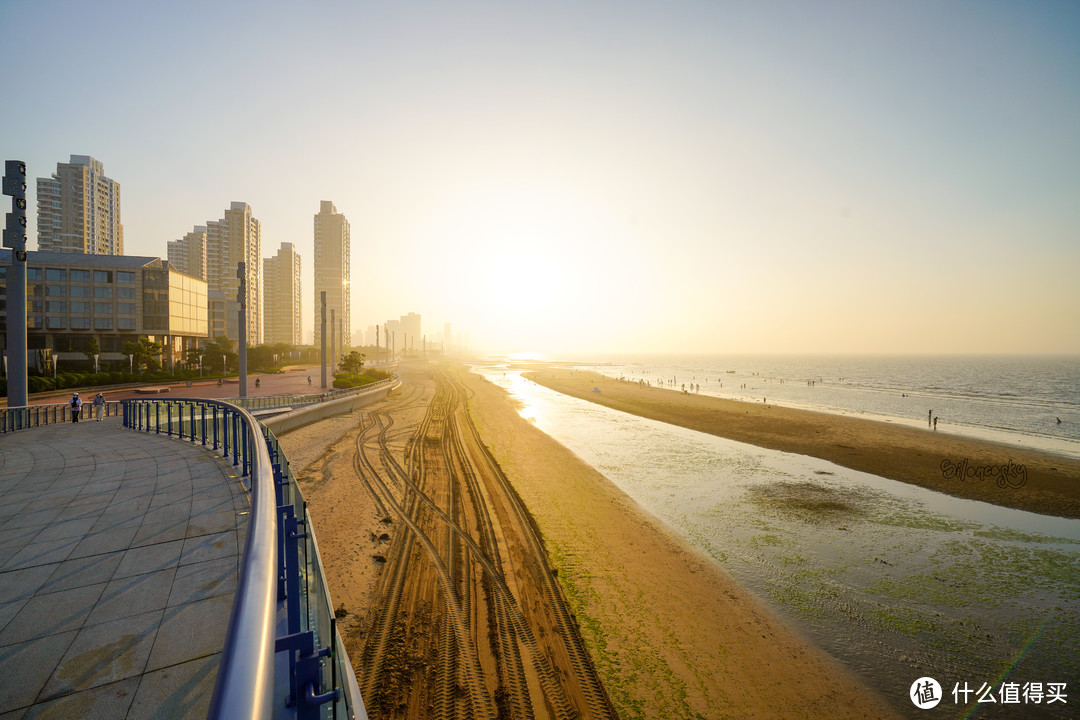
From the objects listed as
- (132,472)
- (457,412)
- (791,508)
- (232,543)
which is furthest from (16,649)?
(457,412)

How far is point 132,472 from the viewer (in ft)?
29.7

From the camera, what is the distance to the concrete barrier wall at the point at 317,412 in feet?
74.0

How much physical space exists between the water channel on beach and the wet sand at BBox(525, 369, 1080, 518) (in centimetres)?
222

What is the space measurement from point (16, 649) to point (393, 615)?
5694 mm

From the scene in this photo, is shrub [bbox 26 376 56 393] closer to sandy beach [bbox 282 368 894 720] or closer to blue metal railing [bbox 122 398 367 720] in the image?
sandy beach [bbox 282 368 894 720]

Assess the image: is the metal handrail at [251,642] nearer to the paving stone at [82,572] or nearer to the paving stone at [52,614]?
the paving stone at [52,614]

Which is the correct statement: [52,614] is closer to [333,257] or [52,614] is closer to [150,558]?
[150,558]

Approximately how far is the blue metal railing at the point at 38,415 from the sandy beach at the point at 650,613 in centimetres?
981

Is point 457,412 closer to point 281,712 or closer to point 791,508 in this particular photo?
point 791,508
